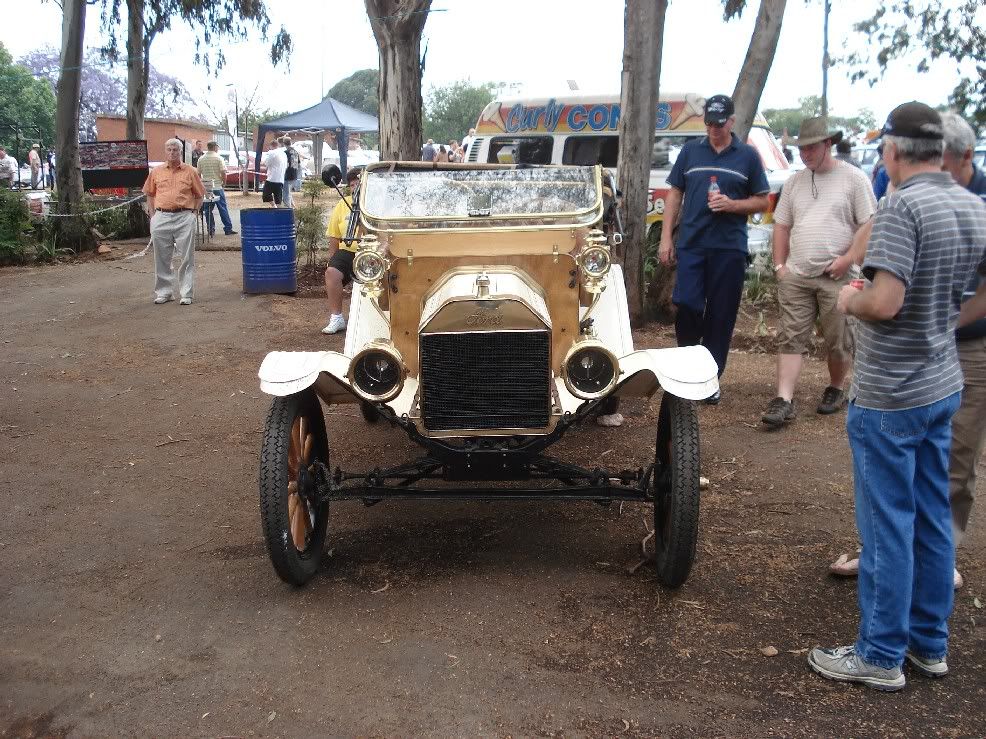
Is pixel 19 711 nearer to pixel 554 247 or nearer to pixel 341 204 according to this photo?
pixel 554 247

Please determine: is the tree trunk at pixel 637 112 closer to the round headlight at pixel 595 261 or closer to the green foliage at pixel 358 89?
the round headlight at pixel 595 261

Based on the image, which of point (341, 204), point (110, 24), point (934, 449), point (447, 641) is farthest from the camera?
point (110, 24)

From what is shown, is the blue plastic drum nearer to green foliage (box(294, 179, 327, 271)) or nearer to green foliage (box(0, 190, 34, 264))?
green foliage (box(294, 179, 327, 271))

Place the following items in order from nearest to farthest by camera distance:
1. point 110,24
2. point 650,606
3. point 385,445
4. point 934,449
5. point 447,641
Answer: point 934,449, point 447,641, point 650,606, point 385,445, point 110,24

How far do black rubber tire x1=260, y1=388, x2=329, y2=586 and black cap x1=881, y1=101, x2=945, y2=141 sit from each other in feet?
8.57

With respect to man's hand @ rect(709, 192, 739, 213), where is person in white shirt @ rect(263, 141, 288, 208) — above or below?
above

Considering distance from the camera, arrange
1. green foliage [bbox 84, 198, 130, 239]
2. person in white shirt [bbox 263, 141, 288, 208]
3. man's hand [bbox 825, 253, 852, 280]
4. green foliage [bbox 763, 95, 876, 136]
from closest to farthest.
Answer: man's hand [bbox 825, 253, 852, 280] < green foliage [bbox 84, 198, 130, 239] < person in white shirt [bbox 263, 141, 288, 208] < green foliage [bbox 763, 95, 876, 136]

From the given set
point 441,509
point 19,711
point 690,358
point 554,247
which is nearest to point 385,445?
point 441,509

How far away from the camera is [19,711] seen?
3268 mm

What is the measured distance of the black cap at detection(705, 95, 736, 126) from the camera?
6.14 metres

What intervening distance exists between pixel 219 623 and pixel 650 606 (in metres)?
1.77

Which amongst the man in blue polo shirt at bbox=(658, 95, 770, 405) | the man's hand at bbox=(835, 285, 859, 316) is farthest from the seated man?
the man's hand at bbox=(835, 285, 859, 316)

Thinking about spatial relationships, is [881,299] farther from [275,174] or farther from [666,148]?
[275,174]

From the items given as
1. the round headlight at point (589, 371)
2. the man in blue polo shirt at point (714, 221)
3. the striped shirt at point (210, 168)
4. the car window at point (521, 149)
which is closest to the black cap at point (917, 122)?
the round headlight at point (589, 371)
